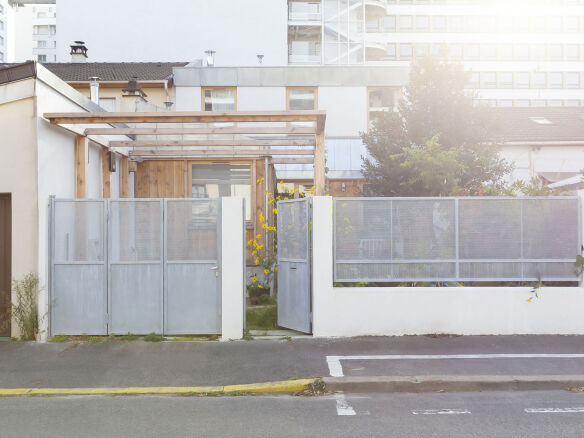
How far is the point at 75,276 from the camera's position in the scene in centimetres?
855

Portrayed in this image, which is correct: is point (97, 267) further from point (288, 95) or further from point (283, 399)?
point (288, 95)

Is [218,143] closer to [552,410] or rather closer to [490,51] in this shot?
[552,410]

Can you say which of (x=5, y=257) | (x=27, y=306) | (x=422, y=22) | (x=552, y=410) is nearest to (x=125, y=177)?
(x=5, y=257)

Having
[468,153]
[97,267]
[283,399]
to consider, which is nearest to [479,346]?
[283,399]

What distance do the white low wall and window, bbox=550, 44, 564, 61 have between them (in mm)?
51969

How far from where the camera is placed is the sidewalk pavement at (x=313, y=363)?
630 centimetres

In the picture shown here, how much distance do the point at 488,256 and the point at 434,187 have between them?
15.1ft

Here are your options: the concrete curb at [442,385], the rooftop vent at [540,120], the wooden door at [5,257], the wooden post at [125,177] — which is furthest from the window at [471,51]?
the concrete curb at [442,385]

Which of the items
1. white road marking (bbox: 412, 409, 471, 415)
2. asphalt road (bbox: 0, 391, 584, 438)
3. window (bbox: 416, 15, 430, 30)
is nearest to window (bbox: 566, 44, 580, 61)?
window (bbox: 416, 15, 430, 30)

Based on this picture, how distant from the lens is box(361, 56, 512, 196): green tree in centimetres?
1733

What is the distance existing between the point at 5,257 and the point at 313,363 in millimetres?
5176

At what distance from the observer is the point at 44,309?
839 centimetres

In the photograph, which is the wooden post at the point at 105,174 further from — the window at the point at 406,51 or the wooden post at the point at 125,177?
the window at the point at 406,51

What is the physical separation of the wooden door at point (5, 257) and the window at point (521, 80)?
2063 inches
